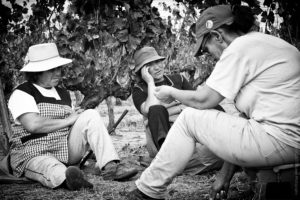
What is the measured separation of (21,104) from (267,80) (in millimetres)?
2172

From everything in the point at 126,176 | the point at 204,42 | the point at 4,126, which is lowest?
the point at 126,176

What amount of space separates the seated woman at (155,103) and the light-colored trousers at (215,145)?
1.13 metres

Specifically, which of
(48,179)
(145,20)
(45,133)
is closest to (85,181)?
(48,179)

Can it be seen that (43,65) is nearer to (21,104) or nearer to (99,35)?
(21,104)

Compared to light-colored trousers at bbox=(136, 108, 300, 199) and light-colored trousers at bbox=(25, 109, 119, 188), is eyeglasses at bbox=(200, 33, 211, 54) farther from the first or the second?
light-colored trousers at bbox=(25, 109, 119, 188)

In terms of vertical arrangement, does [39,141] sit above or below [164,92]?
below

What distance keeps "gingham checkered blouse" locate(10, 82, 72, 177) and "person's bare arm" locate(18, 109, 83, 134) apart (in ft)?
0.40

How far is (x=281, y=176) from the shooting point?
2354mm

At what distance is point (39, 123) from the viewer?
11.7 feet

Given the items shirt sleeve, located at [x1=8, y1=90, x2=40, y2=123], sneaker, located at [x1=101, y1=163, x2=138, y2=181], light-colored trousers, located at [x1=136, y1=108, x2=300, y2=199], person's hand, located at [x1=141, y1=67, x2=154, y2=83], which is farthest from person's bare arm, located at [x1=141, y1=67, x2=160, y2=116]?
light-colored trousers, located at [x1=136, y1=108, x2=300, y2=199]

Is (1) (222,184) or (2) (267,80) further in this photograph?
(1) (222,184)

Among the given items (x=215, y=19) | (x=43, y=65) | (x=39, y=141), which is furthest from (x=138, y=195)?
(x=43, y=65)

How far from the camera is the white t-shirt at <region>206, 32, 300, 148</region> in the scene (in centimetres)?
231

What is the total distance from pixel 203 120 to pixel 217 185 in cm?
60
